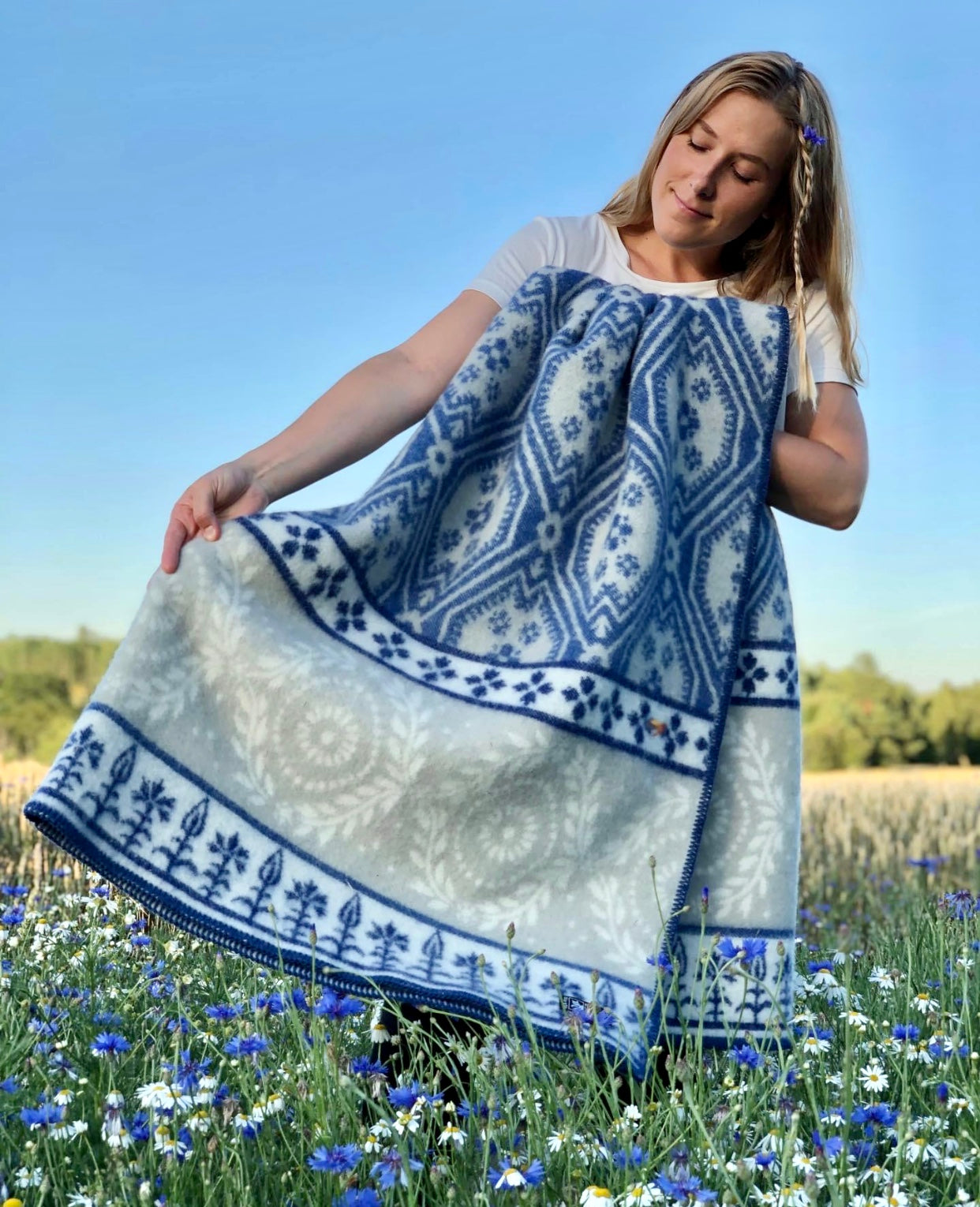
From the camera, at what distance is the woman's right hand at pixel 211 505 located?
2.05 meters

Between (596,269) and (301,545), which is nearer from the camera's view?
(301,545)

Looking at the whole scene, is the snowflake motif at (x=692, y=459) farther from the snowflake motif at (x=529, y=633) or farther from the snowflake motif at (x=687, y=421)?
the snowflake motif at (x=529, y=633)

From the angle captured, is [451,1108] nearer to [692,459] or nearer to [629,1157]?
[629,1157]

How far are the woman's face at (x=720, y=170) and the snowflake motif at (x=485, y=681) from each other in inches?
41.8

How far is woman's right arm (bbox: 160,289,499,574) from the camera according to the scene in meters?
2.12

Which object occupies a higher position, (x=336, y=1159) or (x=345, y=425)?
(x=345, y=425)

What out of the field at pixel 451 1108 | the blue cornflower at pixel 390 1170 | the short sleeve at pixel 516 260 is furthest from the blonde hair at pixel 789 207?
the blue cornflower at pixel 390 1170

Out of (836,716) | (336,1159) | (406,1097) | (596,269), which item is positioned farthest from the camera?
(836,716)

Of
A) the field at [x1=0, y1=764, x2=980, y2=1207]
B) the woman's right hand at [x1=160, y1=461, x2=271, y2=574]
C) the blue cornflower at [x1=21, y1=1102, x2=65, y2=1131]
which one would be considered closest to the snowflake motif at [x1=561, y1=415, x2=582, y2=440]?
the woman's right hand at [x1=160, y1=461, x2=271, y2=574]

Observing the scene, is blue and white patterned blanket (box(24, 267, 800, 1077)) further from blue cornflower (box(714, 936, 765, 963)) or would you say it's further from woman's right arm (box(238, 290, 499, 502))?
woman's right arm (box(238, 290, 499, 502))

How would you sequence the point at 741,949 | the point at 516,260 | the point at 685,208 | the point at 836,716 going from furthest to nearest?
the point at 836,716 → the point at 516,260 → the point at 685,208 → the point at 741,949

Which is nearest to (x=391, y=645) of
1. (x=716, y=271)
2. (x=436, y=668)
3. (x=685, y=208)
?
(x=436, y=668)

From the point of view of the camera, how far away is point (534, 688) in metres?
2.02

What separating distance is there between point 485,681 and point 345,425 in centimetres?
60
